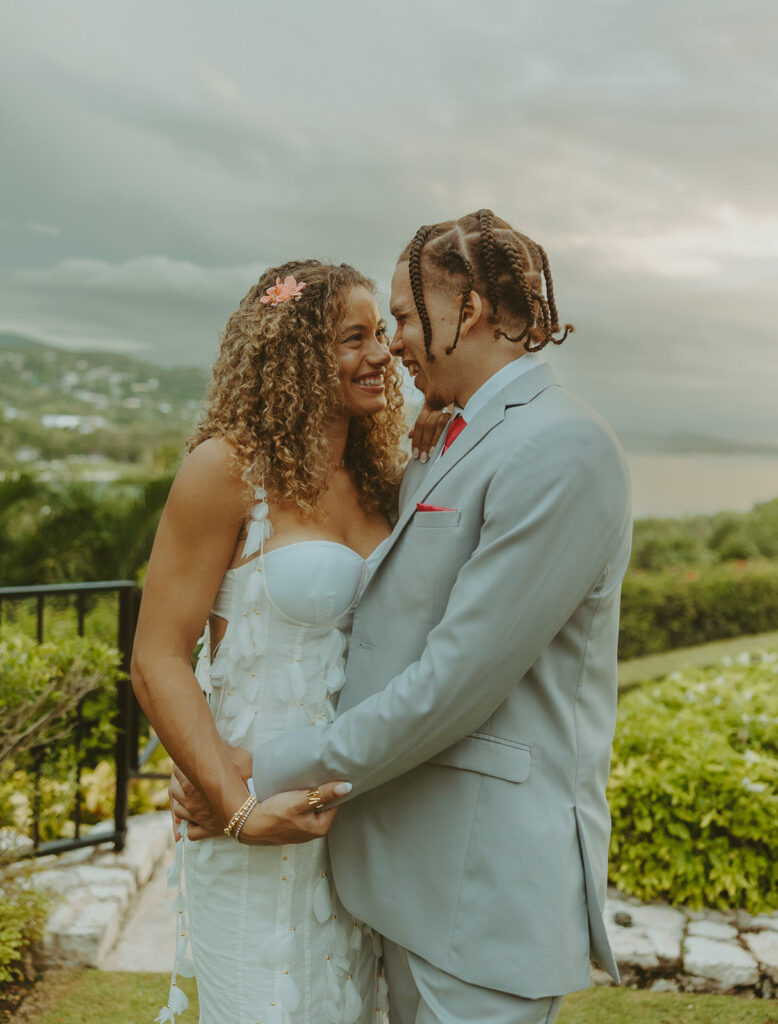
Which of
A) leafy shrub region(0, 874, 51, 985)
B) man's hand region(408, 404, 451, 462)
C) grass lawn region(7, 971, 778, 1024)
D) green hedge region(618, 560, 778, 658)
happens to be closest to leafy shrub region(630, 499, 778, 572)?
green hedge region(618, 560, 778, 658)

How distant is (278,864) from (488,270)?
1.34 metres

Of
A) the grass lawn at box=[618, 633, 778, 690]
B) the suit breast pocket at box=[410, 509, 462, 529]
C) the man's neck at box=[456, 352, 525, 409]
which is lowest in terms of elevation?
the grass lawn at box=[618, 633, 778, 690]

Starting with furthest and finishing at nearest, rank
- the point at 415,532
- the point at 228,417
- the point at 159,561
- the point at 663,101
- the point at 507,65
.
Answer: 1. the point at 663,101
2. the point at 507,65
3. the point at 228,417
4. the point at 159,561
5. the point at 415,532

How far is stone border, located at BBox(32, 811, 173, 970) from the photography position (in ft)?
10.4

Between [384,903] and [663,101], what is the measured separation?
748cm

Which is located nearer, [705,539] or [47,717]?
[47,717]

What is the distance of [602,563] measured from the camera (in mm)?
1351

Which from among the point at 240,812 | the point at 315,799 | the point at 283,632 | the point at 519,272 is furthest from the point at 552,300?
the point at 240,812

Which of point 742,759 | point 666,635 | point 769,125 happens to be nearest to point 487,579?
point 742,759

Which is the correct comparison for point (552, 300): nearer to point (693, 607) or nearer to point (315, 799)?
point (315, 799)

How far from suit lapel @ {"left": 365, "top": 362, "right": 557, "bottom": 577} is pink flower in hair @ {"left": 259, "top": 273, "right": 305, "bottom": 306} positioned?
2.26ft

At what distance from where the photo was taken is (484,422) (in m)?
1.49

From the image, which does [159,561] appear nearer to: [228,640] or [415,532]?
[228,640]

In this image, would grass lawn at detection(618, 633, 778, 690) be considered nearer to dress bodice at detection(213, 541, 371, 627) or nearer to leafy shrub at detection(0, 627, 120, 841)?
leafy shrub at detection(0, 627, 120, 841)
